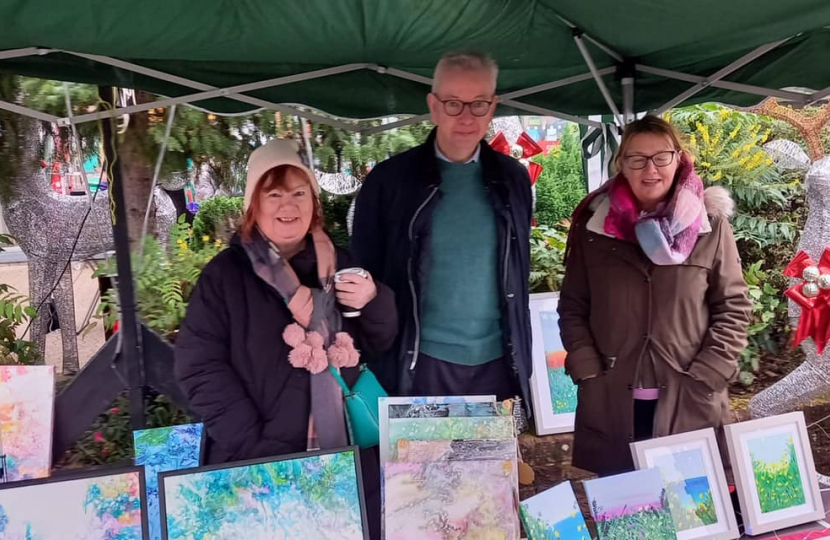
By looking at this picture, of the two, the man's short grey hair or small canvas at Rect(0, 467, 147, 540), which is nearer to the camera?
small canvas at Rect(0, 467, 147, 540)

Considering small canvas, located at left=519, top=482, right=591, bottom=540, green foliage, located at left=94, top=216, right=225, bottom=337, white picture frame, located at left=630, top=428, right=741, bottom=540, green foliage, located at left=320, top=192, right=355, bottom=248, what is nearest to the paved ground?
green foliage, located at left=94, top=216, right=225, bottom=337

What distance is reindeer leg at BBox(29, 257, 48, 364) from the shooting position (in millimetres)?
3928

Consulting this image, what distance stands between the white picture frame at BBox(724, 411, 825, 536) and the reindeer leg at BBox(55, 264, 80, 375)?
3824mm

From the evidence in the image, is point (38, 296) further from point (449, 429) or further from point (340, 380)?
point (449, 429)

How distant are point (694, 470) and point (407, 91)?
1.69m

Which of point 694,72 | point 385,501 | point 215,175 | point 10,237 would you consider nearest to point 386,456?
point 385,501

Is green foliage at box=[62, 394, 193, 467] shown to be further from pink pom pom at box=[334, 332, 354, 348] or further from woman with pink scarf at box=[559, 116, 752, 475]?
woman with pink scarf at box=[559, 116, 752, 475]

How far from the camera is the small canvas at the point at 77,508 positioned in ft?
4.27

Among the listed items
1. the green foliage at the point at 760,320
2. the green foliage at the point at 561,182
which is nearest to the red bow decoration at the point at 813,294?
the green foliage at the point at 760,320

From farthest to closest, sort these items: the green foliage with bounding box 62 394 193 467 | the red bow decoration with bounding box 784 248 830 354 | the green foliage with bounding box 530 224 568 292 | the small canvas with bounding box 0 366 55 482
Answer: the green foliage with bounding box 530 224 568 292, the green foliage with bounding box 62 394 193 467, the red bow decoration with bounding box 784 248 830 354, the small canvas with bounding box 0 366 55 482

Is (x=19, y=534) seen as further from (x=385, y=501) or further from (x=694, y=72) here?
(x=694, y=72)

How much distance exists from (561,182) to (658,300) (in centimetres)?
351

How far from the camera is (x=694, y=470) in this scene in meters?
1.74

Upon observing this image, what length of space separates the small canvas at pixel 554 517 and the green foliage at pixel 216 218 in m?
3.34
